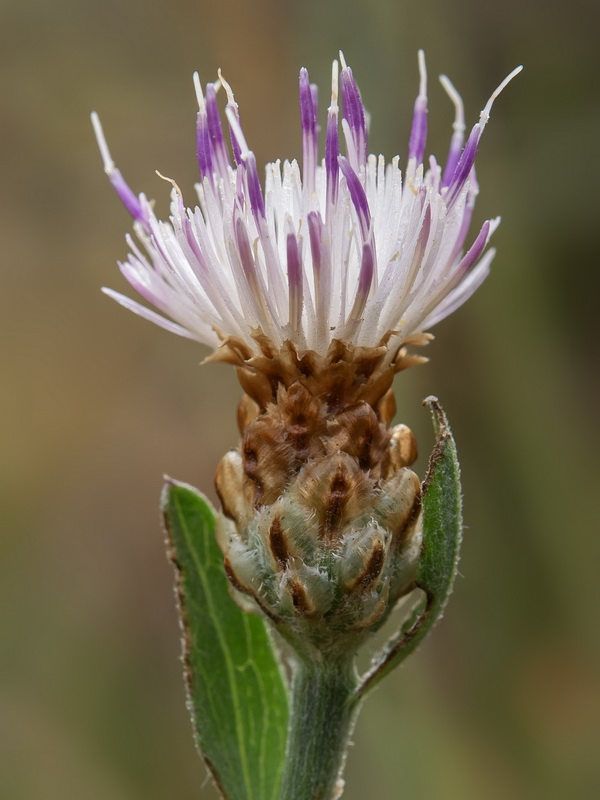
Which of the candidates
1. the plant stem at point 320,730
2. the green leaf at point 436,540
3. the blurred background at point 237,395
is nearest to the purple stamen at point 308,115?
the green leaf at point 436,540

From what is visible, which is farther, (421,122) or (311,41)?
(311,41)

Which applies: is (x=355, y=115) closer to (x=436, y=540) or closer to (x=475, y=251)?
(x=475, y=251)

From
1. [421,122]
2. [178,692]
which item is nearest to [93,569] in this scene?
[178,692]

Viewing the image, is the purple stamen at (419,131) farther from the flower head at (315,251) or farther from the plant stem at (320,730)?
the plant stem at (320,730)

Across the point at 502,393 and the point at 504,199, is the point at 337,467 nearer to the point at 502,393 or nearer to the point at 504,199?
the point at 502,393

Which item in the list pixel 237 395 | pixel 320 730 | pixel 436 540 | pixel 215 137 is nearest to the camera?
pixel 436 540

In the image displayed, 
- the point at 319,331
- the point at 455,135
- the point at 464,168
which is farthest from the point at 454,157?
the point at 319,331
